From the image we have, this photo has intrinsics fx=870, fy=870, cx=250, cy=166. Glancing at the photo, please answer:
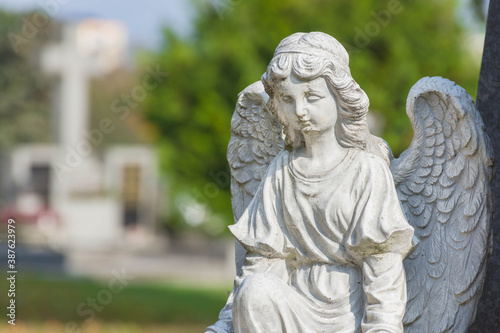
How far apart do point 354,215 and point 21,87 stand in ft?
59.2

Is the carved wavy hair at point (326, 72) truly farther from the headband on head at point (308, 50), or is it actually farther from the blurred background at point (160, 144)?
the blurred background at point (160, 144)

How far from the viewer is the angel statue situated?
132 inches


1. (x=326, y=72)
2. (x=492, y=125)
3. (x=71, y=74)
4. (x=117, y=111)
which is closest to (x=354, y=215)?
(x=326, y=72)

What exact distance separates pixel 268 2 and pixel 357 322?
1034 cm

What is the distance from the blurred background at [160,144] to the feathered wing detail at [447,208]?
16.9 ft

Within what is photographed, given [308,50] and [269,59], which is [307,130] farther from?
[269,59]

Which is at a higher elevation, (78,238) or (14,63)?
(14,63)

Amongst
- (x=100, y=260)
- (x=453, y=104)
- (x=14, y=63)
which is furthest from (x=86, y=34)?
(x=453, y=104)

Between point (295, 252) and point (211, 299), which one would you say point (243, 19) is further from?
point (295, 252)

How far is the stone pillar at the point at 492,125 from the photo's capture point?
4.41 metres

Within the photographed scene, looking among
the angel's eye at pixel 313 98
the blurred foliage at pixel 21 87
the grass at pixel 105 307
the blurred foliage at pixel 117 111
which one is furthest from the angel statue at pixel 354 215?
the blurred foliage at pixel 21 87

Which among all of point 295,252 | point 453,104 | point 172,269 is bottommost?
point 172,269

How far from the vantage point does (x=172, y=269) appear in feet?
51.2

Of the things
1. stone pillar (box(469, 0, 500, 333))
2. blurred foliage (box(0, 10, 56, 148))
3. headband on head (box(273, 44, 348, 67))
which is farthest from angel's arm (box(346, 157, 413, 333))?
blurred foliage (box(0, 10, 56, 148))
